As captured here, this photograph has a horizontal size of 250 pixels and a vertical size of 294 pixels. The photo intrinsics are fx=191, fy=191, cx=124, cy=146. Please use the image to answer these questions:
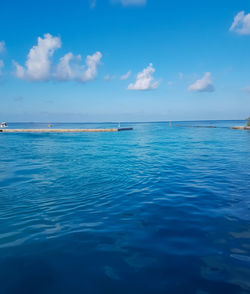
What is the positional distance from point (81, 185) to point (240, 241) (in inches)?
322

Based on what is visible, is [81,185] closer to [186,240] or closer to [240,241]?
[186,240]

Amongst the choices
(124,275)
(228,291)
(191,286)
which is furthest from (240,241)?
(124,275)

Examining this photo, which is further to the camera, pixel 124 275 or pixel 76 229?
pixel 76 229

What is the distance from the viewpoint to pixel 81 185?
1116 cm

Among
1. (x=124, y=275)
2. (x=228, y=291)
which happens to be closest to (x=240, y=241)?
(x=228, y=291)

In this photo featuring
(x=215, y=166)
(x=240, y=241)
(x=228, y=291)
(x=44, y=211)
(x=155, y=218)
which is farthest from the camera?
(x=215, y=166)

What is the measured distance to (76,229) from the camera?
6.24 m

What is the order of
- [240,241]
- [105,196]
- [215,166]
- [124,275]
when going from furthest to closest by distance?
[215,166] < [105,196] < [240,241] < [124,275]

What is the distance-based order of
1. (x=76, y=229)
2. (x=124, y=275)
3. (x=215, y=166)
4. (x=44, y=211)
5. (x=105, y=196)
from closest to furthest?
(x=124, y=275)
(x=76, y=229)
(x=44, y=211)
(x=105, y=196)
(x=215, y=166)

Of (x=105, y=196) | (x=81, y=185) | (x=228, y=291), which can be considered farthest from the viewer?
(x=81, y=185)

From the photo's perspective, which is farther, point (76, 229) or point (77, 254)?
point (76, 229)

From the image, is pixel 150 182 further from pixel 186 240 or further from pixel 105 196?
pixel 186 240

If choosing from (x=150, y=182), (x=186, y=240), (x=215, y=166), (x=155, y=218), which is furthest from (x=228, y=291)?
(x=215, y=166)

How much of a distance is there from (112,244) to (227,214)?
4.55 m
